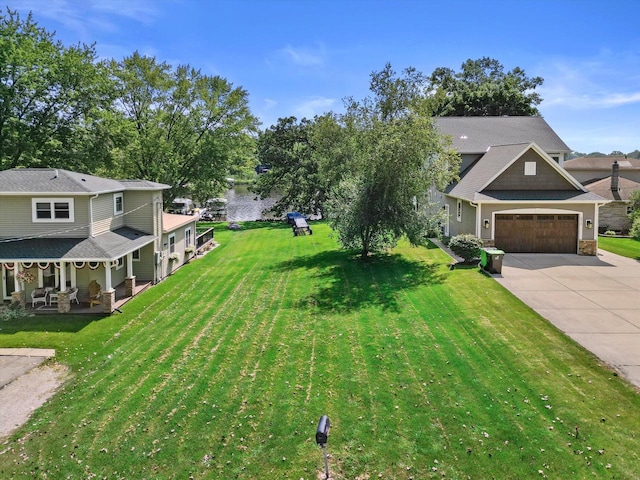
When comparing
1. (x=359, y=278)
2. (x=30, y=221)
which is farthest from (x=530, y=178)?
(x=30, y=221)

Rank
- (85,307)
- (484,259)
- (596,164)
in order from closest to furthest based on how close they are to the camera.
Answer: (85,307) → (484,259) → (596,164)

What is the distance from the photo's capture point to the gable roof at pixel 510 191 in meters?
21.9

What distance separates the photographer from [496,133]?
32.3 m

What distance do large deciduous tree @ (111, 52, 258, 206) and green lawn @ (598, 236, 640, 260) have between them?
90.5ft

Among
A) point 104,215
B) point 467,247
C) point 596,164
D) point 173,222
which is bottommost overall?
point 467,247

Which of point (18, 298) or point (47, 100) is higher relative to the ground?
point (47, 100)

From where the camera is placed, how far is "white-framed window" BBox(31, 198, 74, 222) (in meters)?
15.3

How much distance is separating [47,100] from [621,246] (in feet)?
111

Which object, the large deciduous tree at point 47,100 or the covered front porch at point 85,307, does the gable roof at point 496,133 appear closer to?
the covered front porch at point 85,307

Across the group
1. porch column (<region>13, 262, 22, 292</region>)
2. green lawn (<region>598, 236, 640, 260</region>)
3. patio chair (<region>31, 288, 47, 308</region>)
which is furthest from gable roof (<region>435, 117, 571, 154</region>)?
porch column (<region>13, 262, 22, 292</region>)

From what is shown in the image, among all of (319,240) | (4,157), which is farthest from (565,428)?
(4,157)

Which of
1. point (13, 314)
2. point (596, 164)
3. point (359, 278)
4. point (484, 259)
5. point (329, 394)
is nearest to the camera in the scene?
point (329, 394)

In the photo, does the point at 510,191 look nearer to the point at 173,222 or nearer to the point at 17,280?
the point at 173,222

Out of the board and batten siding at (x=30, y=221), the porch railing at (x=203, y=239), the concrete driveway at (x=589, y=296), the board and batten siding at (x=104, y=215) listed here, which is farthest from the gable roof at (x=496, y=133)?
the board and batten siding at (x=30, y=221)
